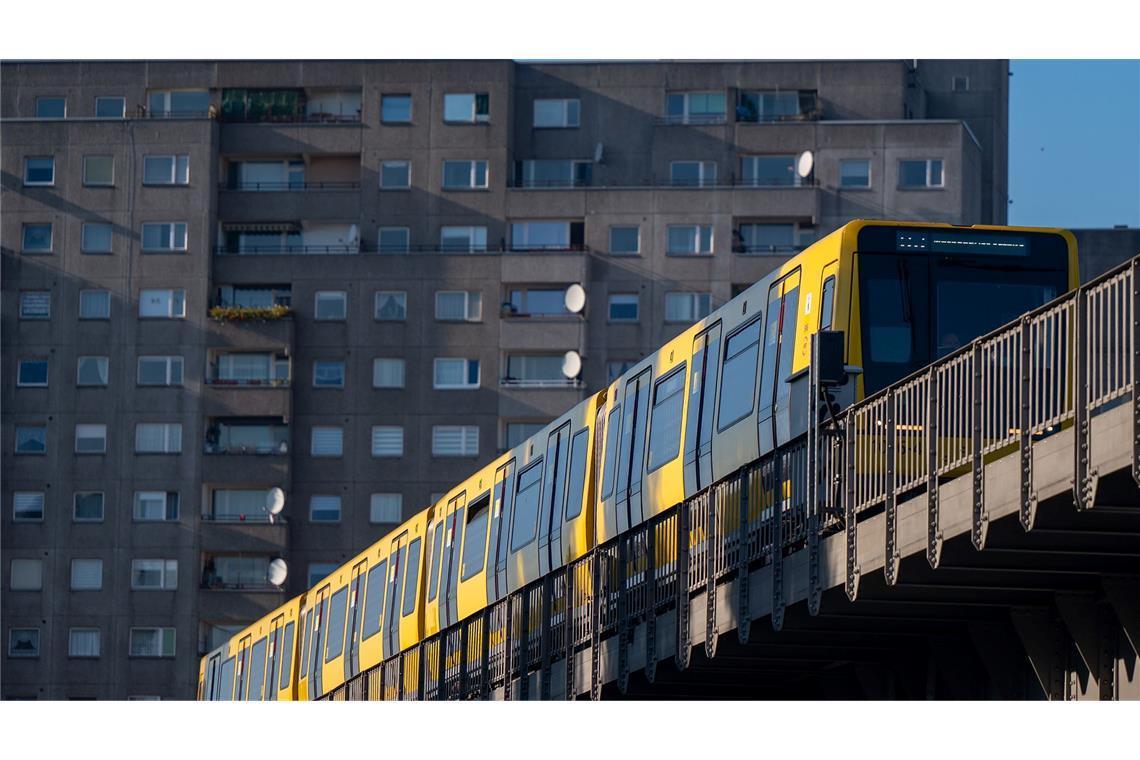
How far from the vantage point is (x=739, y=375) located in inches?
904

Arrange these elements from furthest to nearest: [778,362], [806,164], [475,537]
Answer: [806,164] → [475,537] → [778,362]

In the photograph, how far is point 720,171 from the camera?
2702 inches

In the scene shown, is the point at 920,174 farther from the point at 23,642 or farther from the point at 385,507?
the point at 23,642

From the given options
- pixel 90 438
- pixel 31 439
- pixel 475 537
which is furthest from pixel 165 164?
pixel 475 537

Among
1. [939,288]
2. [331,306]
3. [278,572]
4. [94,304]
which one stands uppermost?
[94,304]

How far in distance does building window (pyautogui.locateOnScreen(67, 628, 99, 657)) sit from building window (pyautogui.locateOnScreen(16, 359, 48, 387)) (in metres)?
7.23

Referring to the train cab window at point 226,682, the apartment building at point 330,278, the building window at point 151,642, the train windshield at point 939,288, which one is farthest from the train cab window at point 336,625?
the building window at point 151,642

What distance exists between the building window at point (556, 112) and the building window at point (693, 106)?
278 cm

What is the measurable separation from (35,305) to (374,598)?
33324mm

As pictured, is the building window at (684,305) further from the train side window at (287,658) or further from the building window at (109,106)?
the train side window at (287,658)

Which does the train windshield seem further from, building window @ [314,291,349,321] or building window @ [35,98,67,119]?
building window @ [35,98,67,119]

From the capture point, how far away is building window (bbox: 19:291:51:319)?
69.4 m

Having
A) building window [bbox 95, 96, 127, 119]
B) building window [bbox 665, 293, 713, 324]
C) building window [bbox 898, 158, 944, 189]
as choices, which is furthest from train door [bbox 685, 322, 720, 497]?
building window [bbox 95, 96, 127, 119]

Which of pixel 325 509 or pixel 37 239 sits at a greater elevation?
pixel 37 239
